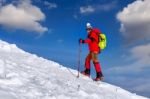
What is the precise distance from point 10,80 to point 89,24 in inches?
347

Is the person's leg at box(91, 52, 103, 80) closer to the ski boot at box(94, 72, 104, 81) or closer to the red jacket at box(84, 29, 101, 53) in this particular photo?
the ski boot at box(94, 72, 104, 81)

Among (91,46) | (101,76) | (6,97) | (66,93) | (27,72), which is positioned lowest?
(6,97)

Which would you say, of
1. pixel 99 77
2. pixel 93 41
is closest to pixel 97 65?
pixel 99 77

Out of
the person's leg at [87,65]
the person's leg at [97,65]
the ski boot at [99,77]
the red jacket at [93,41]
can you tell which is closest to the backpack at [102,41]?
the red jacket at [93,41]

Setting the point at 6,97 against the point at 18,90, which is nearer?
the point at 6,97

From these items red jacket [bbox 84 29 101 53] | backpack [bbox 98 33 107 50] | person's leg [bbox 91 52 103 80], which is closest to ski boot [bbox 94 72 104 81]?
person's leg [bbox 91 52 103 80]

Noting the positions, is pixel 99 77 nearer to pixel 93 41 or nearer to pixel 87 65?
pixel 87 65

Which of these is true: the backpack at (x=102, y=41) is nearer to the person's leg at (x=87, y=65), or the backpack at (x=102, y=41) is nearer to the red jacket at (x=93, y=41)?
the red jacket at (x=93, y=41)

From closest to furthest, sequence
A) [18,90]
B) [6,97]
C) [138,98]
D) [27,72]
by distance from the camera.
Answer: [6,97], [18,90], [27,72], [138,98]

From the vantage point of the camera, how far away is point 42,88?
527 inches

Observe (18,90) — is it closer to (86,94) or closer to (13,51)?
(86,94)

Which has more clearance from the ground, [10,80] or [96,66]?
[96,66]

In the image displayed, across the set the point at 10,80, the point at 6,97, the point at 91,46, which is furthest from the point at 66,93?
the point at 91,46

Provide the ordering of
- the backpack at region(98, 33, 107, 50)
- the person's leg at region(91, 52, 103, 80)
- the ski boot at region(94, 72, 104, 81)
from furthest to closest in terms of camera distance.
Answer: the backpack at region(98, 33, 107, 50), the person's leg at region(91, 52, 103, 80), the ski boot at region(94, 72, 104, 81)
